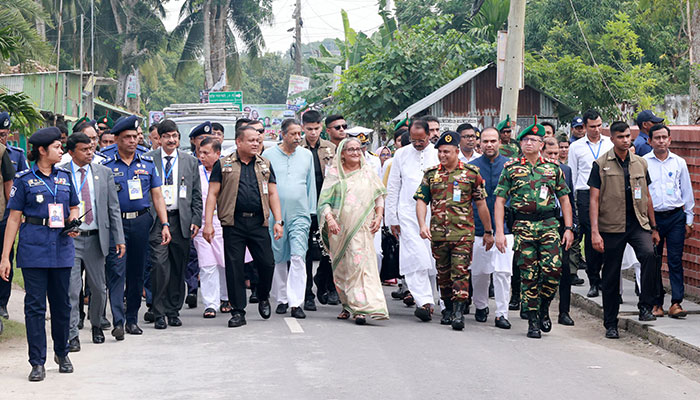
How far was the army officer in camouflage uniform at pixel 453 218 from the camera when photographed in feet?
33.2

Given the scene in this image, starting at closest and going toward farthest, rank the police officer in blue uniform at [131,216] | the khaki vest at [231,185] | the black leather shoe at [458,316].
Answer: the police officer in blue uniform at [131,216]
the black leather shoe at [458,316]
the khaki vest at [231,185]

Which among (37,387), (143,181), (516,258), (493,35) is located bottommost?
(37,387)

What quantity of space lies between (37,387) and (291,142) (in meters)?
4.45

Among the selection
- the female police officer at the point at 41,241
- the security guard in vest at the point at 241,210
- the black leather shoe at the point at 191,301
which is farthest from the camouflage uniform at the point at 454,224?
the female police officer at the point at 41,241

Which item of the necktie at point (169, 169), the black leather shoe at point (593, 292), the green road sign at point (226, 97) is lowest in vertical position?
the black leather shoe at point (593, 292)

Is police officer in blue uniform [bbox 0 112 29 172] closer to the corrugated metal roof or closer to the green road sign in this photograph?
the corrugated metal roof

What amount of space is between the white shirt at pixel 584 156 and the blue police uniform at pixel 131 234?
5447 millimetres

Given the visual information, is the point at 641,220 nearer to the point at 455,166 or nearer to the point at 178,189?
the point at 455,166

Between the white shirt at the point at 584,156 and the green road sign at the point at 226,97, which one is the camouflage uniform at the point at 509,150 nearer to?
the white shirt at the point at 584,156

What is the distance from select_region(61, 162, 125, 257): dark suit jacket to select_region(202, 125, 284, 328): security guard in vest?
55.1 inches

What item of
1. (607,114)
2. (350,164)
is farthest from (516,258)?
(607,114)

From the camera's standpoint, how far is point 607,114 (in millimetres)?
24969

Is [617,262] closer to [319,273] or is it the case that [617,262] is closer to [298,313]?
[298,313]

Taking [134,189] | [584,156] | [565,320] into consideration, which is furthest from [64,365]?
[584,156]
